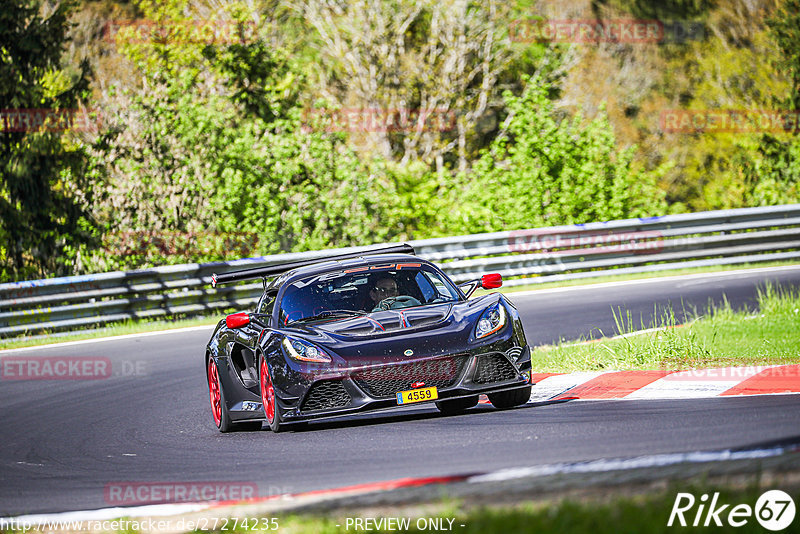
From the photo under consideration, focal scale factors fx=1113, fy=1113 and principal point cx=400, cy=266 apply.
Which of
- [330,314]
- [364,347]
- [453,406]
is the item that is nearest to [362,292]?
[330,314]

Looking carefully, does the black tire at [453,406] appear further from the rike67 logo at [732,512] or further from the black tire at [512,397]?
the rike67 logo at [732,512]

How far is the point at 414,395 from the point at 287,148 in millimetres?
17003

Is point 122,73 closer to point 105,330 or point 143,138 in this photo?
point 143,138

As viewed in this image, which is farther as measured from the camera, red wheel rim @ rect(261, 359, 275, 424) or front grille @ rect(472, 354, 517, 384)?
red wheel rim @ rect(261, 359, 275, 424)

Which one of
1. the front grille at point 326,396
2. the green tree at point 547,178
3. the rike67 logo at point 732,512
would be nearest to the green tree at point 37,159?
the green tree at point 547,178

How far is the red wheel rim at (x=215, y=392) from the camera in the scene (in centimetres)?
955

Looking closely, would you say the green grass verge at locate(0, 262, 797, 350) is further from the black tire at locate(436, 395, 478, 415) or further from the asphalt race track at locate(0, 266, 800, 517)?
the black tire at locate(436, 395, 478, 415)

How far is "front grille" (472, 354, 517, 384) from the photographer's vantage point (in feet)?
26.5

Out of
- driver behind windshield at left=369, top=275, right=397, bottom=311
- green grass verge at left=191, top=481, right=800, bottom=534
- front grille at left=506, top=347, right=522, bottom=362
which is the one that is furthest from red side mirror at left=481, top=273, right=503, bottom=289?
green grass verge at left=191, top=481, right=800, bottom=534

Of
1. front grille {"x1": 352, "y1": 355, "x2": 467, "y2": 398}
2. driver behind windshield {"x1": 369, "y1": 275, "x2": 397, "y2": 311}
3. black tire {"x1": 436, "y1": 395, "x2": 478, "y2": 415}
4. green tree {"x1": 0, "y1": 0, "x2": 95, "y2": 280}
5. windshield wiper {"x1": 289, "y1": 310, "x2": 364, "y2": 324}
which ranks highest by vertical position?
green tree {"x1": 0, "y1": 0, "x2": 95, "y2": 280}

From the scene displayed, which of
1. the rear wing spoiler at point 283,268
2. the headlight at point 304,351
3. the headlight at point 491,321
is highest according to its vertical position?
the rear wing spoiler at point 283,268

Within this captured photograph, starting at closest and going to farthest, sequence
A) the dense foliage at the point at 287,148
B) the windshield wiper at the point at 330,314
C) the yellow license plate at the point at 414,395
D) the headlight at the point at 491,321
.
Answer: the yellow license plate at the point at 414,395 < the headlight at the point at 491,321 < the windshield wiper at the point at 330,314 < the dense foliage at the point at 287,148

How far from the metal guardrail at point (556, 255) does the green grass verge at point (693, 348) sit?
748 centimetres

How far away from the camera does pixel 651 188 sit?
87.6 feet
